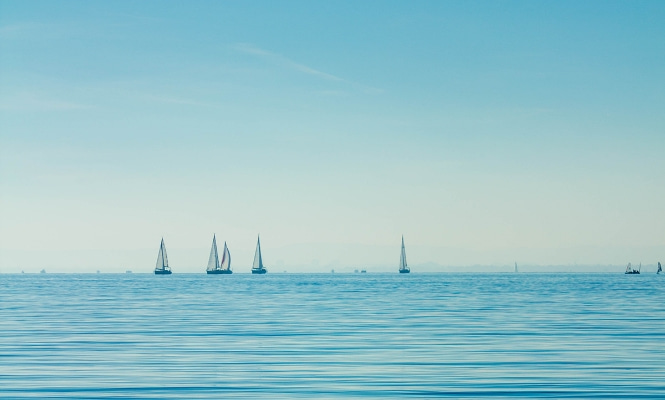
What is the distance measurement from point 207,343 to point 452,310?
103ft

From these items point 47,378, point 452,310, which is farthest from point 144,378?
point 452,310

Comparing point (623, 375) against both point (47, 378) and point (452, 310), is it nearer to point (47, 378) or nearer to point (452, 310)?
point (47, 378)

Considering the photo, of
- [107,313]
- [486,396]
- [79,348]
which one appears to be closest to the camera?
[486,396]

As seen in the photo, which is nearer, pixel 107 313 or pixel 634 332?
pixel 634 332

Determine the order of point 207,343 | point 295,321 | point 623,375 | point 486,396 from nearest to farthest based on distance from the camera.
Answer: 1. point 486,396
2. point 623,375
3. point 207,343
4. point 295,321

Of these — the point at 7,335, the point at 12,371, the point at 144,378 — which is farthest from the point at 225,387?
the point at 7,335

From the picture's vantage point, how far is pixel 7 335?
44.2m

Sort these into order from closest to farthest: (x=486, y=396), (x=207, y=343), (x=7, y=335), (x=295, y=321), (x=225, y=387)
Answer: (x=486, y=396) < (x=225, y=387) < (x=207, y=343) < (x=7, y=335) < (x=295, y=321)

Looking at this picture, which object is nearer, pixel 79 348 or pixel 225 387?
pixel 225 387

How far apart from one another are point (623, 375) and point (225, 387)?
12.8 m

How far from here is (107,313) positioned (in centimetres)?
6462

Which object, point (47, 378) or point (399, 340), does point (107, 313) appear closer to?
point (399, 340)

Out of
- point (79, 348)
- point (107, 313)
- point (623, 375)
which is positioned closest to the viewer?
point (623, 375)

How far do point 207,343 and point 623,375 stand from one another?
1888 cm
